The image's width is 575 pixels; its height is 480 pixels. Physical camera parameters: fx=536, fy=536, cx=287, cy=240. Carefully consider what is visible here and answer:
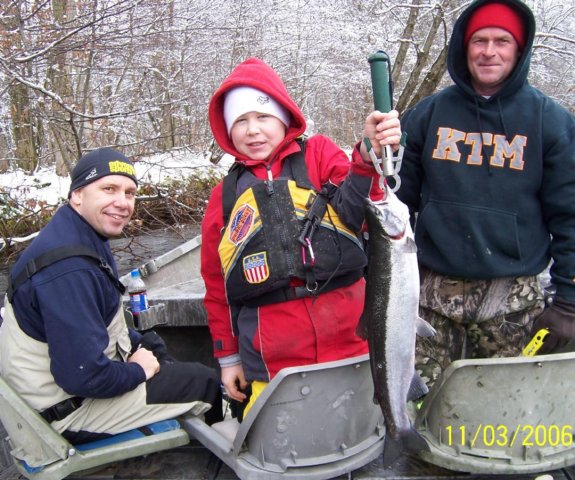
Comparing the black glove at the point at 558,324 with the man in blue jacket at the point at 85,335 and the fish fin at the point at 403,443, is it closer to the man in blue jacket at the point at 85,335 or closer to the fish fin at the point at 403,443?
the fish fin at the point at 403,443

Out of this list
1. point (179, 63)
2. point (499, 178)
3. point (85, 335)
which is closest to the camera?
point (85, 335)

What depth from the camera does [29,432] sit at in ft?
7.28

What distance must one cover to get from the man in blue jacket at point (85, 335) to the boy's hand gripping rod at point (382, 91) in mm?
1320

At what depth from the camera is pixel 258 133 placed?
2.45m

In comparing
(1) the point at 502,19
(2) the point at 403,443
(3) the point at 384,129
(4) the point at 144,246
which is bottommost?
(4) the point at 144,246

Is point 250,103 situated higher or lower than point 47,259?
higher

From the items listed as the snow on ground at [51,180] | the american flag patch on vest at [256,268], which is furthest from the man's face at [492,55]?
the snow on ground at [51,180]

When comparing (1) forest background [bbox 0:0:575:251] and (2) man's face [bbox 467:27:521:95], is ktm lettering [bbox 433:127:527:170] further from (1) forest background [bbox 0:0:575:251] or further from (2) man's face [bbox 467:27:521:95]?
(1) forest background [bbox 0:0:575:251]

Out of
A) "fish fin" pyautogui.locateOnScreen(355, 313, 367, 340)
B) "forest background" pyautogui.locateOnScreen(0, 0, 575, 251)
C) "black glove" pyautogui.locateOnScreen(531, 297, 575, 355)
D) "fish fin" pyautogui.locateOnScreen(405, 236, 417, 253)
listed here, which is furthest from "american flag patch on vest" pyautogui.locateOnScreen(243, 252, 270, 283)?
"forest background" pyautogui.locateOnScreen(0, 0, 575, 251)

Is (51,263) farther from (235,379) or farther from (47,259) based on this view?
(235,379)

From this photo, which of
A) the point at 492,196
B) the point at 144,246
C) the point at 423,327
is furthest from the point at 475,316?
the point at 144,246

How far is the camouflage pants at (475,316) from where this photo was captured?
106 inches

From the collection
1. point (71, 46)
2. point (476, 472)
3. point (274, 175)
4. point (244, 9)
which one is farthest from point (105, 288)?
point (244, 9)
